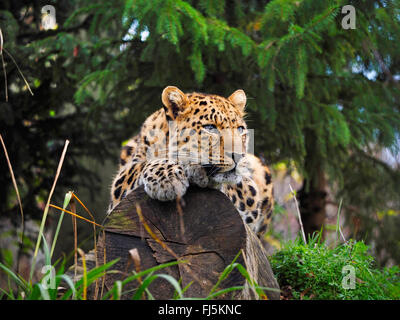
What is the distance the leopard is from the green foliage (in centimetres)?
75

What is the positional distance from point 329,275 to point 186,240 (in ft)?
4.53

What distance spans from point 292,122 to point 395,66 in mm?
2360

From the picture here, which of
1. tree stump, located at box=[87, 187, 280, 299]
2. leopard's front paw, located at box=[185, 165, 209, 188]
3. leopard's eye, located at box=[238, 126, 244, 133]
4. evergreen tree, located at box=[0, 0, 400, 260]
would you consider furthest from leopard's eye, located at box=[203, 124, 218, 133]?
evergreen tree, located at box=[0, 0, 400, 260]

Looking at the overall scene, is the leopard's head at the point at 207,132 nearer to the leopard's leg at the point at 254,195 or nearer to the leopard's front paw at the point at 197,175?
the leopard's front paw at the point at 197,175

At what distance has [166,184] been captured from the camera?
121 inches

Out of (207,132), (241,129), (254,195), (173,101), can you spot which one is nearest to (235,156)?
(207,132)

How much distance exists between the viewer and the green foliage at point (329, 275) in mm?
3489

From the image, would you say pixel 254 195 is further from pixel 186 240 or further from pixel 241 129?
pixel 186 240

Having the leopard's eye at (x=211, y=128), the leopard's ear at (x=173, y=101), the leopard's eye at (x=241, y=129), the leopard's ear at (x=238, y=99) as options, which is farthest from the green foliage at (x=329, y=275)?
the leopard's ear at (x=173, y=101)

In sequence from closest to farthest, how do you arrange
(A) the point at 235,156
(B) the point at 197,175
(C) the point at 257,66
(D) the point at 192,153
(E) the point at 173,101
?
1. (B) the point at 197,175
2. (A) the point at 235,156
3. (D) the point at 192,153
4. (E) the point at 173,101
5. (C) the point at 257,66

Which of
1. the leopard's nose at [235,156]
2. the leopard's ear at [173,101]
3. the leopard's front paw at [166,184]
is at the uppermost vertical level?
the leopard's ear at [173,101]
